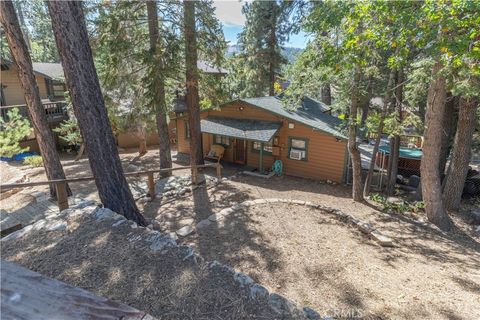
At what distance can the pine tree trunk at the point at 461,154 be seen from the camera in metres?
9.05

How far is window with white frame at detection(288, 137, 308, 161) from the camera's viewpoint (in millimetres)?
13164

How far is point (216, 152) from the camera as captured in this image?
1524cm

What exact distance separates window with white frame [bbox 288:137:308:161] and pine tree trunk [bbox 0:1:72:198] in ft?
31.3

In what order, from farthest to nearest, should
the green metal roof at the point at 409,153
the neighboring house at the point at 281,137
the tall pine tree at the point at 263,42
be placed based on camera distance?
1. the tall pine tree at the point at 263,42
2. the green metal roof at the point at 409,153
3. the neighboring house at the point at 281,137

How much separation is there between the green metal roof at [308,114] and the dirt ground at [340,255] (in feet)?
13.1

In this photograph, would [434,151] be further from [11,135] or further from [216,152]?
[11,135]

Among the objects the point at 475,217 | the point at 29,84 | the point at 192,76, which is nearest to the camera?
the point at 29,84

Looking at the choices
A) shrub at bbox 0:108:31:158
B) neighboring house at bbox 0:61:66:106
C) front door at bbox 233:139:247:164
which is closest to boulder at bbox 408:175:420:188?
front door at bbox 233:139:247:164

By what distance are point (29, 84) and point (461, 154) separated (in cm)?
1395

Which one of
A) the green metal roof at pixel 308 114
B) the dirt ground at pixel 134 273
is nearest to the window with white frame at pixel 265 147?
the green metal roof at pixel 308 114

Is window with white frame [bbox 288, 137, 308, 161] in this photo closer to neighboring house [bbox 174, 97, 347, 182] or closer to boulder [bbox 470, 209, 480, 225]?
neighboring house [bbox 174, 97, 347, 182]

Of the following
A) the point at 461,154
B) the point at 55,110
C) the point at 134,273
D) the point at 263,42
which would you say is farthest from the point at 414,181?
the point at 55,110

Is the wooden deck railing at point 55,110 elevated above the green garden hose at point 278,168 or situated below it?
above

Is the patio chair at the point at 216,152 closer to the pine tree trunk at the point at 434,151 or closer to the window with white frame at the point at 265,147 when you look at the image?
the window with white frame at the point at 265,147
